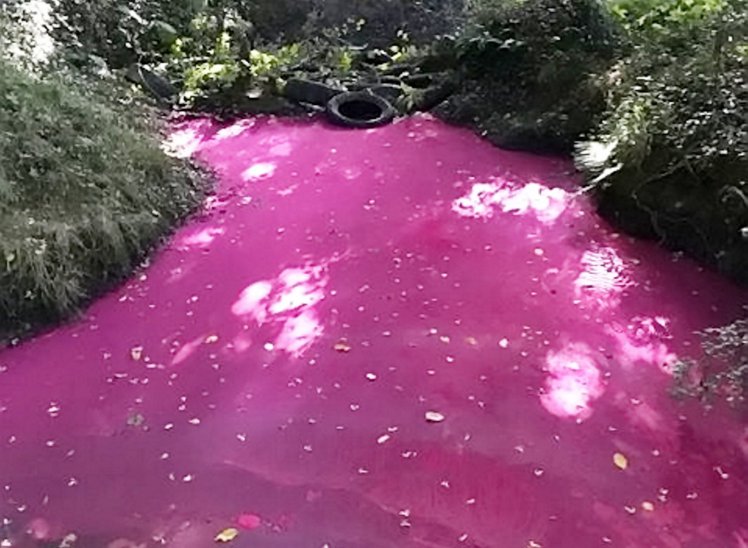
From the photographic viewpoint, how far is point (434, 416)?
11.6 feet

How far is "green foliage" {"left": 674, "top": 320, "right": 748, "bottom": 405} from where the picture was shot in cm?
362

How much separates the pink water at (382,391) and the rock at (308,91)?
1452 mm

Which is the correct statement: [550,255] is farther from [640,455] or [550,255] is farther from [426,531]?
[426,531]

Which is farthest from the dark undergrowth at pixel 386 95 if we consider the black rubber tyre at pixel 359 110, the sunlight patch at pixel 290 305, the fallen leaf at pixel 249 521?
the fallen leaf at pixel 249 521

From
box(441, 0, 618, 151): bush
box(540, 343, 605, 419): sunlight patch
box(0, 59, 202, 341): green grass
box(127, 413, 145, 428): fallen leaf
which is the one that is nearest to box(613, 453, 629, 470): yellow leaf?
box(540, 343, 605, 419): sunlight patch

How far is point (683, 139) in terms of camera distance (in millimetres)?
4805

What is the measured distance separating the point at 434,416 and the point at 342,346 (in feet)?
1.85

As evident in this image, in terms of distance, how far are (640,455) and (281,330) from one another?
4.90ft

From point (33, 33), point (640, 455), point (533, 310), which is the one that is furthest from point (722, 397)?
point (33, 33)

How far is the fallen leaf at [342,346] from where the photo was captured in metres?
3.90

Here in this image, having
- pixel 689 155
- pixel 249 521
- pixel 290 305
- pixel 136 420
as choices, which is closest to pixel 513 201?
pixel 689 155

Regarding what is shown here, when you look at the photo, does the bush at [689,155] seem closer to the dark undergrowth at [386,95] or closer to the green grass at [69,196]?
the dark undergrowth at [386,95]

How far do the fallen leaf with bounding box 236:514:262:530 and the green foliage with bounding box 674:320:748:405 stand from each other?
158 centimetres

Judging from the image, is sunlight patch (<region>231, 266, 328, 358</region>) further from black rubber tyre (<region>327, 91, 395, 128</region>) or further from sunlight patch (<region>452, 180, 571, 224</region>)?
black rubber tyre (<region>327, 91, 395, 128</region>)
